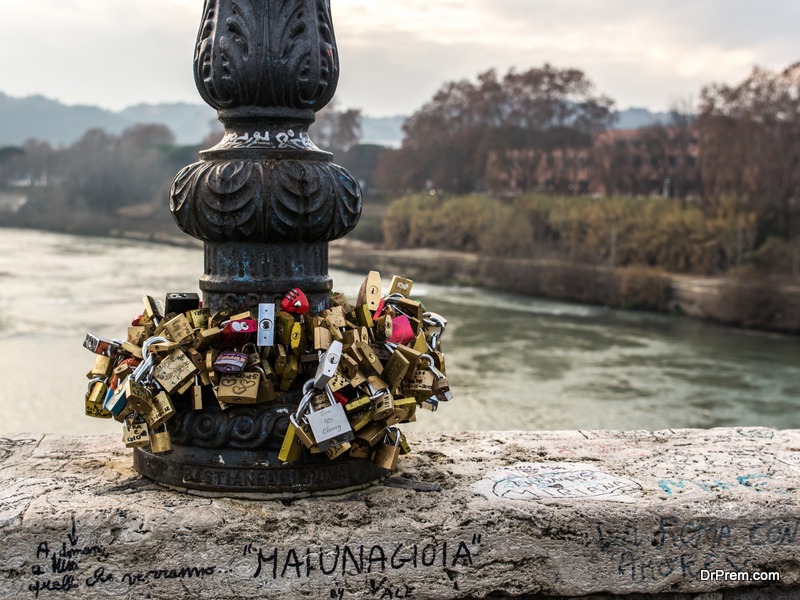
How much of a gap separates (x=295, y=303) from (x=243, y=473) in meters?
0.60

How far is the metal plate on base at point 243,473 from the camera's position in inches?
132

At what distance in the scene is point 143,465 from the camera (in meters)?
3.51

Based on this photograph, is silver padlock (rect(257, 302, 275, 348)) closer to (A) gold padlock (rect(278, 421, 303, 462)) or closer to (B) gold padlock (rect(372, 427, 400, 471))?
(A) gold padlock (rect(278, 421, 303, 462))

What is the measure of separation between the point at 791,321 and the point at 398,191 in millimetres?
34000

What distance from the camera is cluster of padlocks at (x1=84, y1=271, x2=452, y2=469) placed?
10.8ft

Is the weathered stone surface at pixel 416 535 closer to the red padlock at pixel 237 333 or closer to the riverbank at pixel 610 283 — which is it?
the red padlock at pixel 237 333

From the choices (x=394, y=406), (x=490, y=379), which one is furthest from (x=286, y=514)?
(x=490, y=379)

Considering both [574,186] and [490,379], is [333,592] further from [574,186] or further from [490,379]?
[574,186]

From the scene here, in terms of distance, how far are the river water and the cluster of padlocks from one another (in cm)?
1368

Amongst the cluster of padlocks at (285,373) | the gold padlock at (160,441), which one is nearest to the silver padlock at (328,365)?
the cluster of padlocks at (285,373)

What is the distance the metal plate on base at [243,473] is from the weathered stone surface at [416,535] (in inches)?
2.2

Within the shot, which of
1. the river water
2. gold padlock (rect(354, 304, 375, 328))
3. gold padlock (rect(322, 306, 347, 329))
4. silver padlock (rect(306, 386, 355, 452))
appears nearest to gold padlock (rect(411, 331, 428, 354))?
gold padlock (rect(354, 304, 375, 328))

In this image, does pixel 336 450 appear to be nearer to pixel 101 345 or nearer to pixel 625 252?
pixel 101 345

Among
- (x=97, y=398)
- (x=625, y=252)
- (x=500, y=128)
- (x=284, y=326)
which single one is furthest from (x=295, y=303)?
(x=500, y=128)
